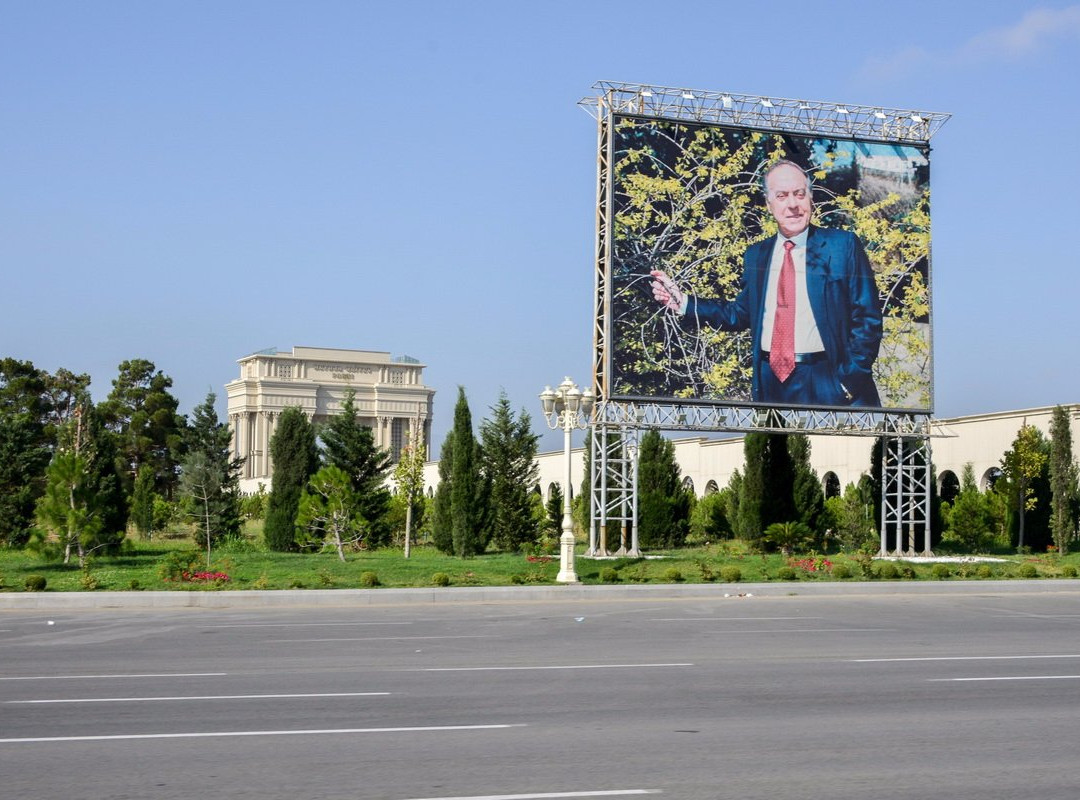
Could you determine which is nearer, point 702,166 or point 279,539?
point 702,166

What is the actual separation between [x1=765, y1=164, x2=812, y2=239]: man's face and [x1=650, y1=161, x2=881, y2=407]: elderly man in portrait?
0.03 metres

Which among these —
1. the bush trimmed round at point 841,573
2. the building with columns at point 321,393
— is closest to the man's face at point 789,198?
the bush trimmed round at point 841,573

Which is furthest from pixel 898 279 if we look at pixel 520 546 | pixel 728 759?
pixel 728 759

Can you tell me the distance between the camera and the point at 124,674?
41.7ft

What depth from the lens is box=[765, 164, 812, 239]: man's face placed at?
3475cm

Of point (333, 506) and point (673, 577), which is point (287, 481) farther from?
point (673, 577)

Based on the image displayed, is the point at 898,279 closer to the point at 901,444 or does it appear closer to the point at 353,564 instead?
the point at 901,444

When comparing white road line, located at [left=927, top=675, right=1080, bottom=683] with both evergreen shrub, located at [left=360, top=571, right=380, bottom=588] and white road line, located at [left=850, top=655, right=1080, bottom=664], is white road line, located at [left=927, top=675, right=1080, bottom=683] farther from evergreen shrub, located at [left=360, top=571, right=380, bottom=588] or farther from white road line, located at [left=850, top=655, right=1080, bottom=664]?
evergreen shrub, located at [left=360, top=571, right=380, bottom=588]

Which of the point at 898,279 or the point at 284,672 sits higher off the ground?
the point at 898,279

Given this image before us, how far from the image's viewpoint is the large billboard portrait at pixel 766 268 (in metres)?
33.4

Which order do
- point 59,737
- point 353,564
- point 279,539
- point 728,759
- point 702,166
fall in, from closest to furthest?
point 728,759 → point 59,737 → point 353,564 → point 702,166 → point 279,539

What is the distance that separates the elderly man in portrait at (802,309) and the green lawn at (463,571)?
486cm

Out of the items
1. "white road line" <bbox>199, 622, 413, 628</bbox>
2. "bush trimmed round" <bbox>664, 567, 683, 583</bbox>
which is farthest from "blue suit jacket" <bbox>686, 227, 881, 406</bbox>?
"white road line" <bbox>199, 622, 413, 628</bbox>

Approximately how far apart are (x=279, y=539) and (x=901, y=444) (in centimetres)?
1948
